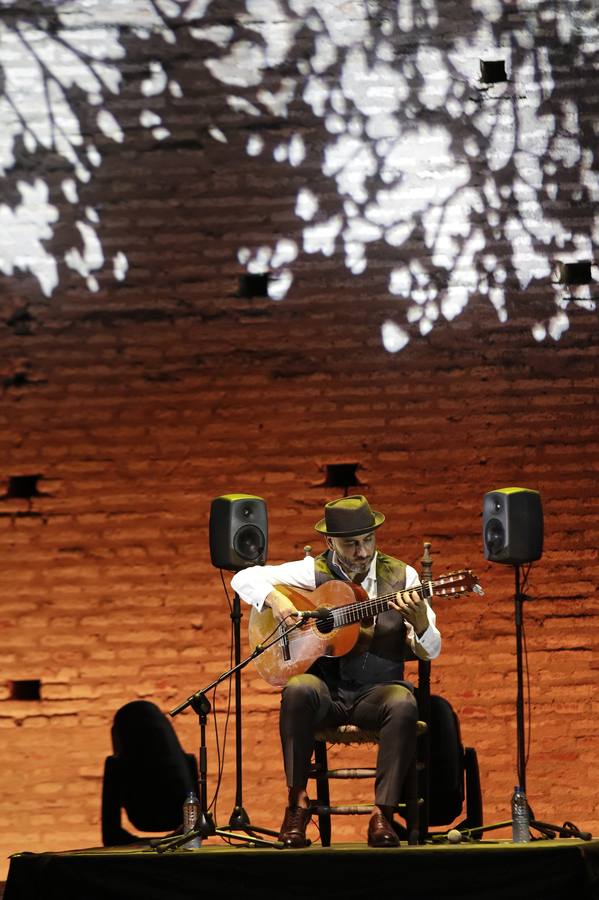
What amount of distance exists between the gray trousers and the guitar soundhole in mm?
170

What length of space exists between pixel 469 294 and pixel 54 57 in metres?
2.28

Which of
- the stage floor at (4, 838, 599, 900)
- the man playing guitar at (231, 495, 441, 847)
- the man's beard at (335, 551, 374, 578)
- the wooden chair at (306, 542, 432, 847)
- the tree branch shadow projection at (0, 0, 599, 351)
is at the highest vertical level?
the tree branch shadow projection at (0, 0, 599, 351)

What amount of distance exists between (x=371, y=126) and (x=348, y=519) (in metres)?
2.25

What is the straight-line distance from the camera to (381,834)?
12.8ft

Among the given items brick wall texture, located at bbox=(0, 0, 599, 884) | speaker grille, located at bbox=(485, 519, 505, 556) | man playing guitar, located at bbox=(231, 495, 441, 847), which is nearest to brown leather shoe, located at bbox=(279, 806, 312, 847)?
man playing guitar, located at bbox=(231, 495, 441, 847)

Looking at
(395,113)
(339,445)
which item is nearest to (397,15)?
(395,113)

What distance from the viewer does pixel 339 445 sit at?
582 centimetres

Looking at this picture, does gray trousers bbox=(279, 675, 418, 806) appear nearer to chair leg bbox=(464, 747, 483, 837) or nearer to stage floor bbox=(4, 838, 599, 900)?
stage floor bbox=(4, 838, 599, 900)

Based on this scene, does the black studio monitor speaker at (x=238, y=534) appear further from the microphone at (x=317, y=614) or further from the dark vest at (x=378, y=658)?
the microphone at (x=317, y=614)

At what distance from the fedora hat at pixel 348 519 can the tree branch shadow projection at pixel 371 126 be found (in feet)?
4.85

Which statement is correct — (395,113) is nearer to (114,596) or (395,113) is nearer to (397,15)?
(397,15)

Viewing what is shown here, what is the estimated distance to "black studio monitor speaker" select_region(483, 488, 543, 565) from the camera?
189 inches

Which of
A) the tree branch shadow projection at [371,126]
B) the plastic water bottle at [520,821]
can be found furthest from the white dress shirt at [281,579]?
the tree branch shadow projection at [371,126]

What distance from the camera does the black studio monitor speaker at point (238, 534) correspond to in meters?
4.88
